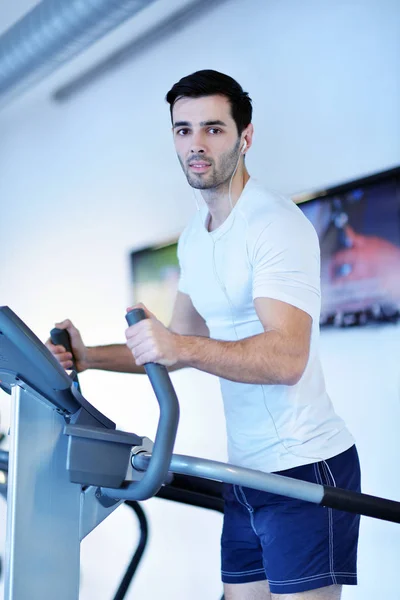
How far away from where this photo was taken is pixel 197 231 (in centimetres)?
208

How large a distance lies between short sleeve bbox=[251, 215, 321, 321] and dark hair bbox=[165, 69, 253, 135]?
43 cm

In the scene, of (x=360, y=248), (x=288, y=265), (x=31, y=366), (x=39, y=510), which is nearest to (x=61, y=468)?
(x=39, y=510)

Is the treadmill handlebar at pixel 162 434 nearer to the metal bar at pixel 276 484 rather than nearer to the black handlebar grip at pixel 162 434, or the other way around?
the black handlebar grip at pixel 162 434

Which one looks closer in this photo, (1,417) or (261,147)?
(261,147)

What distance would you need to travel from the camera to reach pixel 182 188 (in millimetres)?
3695

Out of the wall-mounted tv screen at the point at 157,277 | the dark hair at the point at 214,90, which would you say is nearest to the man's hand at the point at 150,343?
the dark hair at the point at 214,90

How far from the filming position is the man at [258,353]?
1631 millimetres

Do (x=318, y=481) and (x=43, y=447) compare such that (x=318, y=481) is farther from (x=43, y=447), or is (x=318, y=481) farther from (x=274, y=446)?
(x=43, y=447)

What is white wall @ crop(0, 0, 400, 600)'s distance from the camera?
9.25 ft

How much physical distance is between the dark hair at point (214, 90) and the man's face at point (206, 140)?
1 centimetres

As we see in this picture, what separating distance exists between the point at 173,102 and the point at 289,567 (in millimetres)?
1264

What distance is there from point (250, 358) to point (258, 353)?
0.8 inches

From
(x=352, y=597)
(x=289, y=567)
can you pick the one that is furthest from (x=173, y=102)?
(x=352, y=597)

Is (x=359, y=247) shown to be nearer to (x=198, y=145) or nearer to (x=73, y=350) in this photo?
(x=198, y=145)
